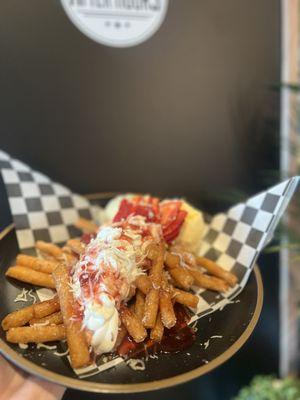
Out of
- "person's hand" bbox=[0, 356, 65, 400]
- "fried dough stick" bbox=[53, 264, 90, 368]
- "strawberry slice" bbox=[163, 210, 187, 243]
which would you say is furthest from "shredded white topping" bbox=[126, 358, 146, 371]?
"strawberry slice" bbox=[163, 210, 187, 243]

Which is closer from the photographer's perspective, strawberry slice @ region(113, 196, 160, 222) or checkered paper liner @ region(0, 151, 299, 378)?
checkered paper liner @ region(0, 151, 299, 378)

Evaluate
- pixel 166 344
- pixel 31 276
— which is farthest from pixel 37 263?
pixel 166 344

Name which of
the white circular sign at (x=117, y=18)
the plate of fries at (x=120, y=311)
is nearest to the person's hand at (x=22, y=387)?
the plate of fries at (x=120, y=311)

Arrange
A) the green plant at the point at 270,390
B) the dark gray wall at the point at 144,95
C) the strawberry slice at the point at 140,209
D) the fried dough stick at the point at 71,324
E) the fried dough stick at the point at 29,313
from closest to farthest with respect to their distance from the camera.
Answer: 1. the fried dough stick at the point at 71,324
2. the fried dough stick at the point at 29,313
3. the strawberry slice at the point at 140,209
4. the dark gray wall at the point at 144,95
5. the green plant at the point at 270,390

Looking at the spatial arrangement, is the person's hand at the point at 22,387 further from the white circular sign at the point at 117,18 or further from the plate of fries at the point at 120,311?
the white circular sign at the point at 117,18

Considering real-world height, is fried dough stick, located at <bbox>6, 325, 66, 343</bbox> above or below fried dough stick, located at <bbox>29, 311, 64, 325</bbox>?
above

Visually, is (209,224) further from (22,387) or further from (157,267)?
(22,387)

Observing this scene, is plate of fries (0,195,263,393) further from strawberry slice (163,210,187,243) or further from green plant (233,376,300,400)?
green plant (233,376,300,400)

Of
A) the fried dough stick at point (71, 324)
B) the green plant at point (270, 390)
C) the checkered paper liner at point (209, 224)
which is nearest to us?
the fried dough stick at point (71, 324)

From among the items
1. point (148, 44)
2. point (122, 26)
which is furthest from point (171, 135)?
point (122, 26)

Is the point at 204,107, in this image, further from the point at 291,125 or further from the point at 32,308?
the point at 32,308
